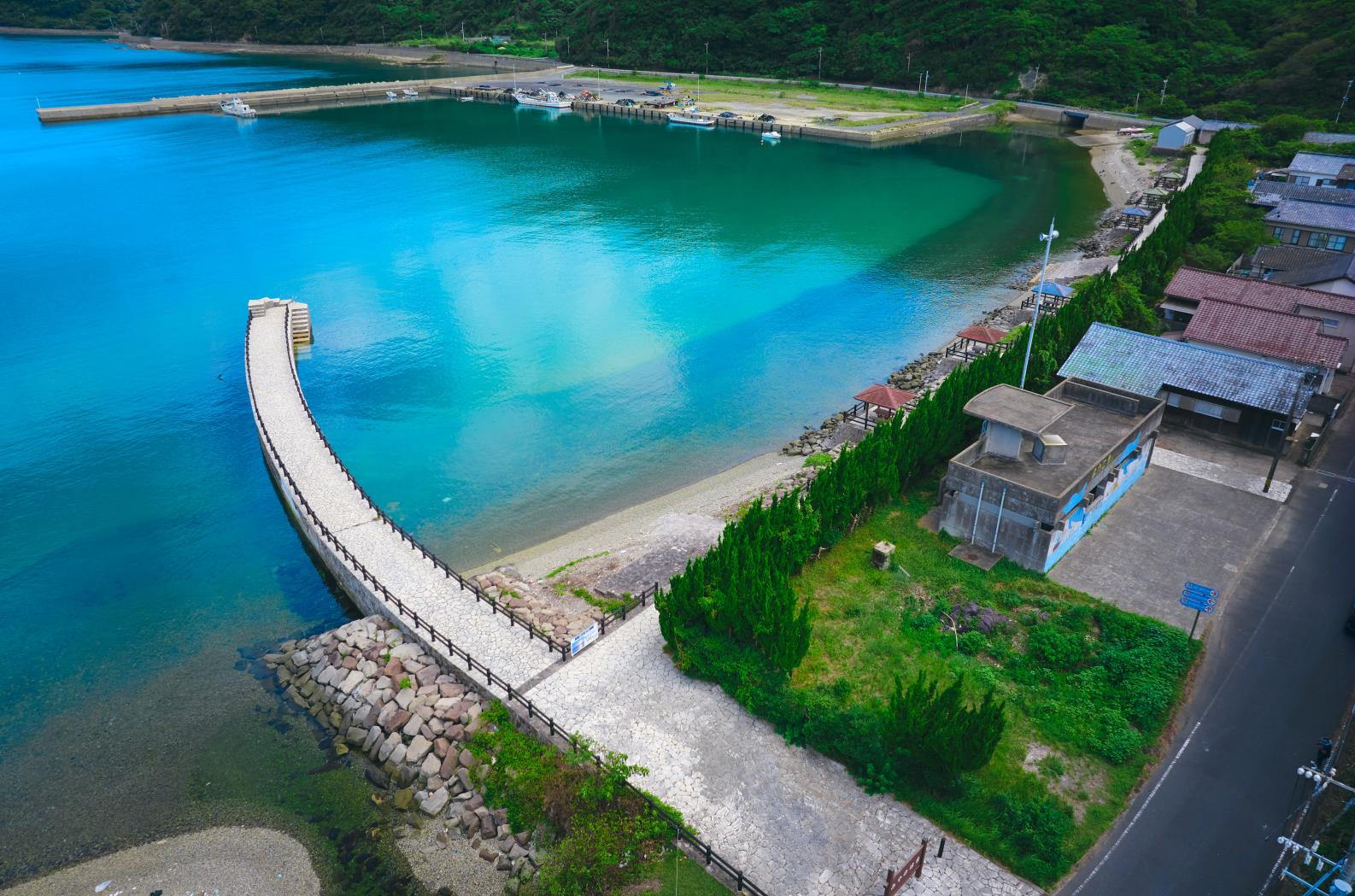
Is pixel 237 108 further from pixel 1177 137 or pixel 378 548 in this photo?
pixel 1177 137

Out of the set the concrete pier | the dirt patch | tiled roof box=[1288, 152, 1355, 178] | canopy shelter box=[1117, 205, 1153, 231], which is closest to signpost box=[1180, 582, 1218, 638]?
the dirt patch

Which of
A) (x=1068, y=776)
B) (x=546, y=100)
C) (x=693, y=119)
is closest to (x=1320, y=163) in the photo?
(x=1068, y=776)

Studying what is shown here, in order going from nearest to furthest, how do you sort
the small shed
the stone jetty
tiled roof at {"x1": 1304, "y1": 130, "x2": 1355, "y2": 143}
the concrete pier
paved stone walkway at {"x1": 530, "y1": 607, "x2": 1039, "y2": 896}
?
paved stone walkway at {"x1": 530, "y1": 607, "x2": 1039, "y2": 896} < the stone jetty < tiled roof at {"x1": 1304, "y1": 130, "x2": 1355, "y2": 143} < the small shed < the concrete pier

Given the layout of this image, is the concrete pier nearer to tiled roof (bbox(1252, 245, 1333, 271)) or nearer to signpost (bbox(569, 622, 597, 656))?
tiled roof (bbox(1252, 245, 1333, 271))

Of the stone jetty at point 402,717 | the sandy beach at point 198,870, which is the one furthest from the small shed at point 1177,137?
the sandy beach at point 198,870

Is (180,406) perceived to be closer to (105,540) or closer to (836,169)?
(105,540)

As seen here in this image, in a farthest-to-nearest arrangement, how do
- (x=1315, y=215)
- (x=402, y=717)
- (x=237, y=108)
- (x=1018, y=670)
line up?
(x=237, y=108), (x=1315, y=215), (x=1018, y=670), (x=402, y=717)

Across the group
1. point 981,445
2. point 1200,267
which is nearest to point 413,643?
point 981,445
